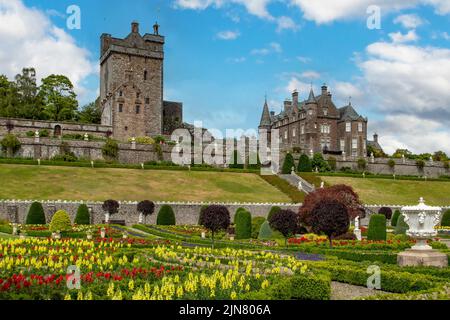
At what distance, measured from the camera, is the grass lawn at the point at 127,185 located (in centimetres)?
4619

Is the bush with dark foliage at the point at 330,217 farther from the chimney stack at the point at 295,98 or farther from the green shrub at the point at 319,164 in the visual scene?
the chimney stack at the point at 295,98

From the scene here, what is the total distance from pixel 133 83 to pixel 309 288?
69782mm

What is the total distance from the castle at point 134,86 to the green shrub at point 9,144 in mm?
18236

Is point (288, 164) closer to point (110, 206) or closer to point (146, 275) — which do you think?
point (110, 206)

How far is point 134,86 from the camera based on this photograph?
7825 centimetres

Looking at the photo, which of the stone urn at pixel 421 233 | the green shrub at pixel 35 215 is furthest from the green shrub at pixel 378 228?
the green shrub at pixel 35 215

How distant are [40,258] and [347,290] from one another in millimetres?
9251

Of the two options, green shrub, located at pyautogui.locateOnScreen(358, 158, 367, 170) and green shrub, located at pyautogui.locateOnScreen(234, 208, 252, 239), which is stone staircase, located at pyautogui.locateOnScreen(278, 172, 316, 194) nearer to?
green shrub, located at pyautogui.locateOnScreen(358, 158, 367, 170)

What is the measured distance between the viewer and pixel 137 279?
12.4 m

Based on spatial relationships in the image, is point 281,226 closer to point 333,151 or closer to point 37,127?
point 37,127

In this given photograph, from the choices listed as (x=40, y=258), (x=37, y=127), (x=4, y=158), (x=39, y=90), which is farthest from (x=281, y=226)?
(x=39, y=90)

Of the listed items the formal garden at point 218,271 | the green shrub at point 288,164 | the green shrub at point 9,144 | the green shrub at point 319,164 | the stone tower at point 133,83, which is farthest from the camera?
the stone tower at point 133,83

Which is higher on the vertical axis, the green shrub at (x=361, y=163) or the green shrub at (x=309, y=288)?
the green shrub at (x=361, y=163)

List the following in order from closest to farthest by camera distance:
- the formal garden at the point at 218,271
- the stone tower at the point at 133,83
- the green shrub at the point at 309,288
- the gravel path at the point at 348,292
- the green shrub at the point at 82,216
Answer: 1. the formal garden at the point at 218,271
2. the green shrub at the point at 309,288
3. the gravel path at the point at 348,292
4. the green shrub at the point at 82,216
5. the stone tower at the point at 133,83
